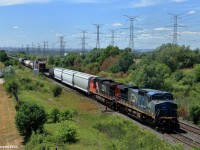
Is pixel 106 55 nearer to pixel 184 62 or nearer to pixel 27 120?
pixel 184 62

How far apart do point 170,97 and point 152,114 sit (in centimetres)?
232

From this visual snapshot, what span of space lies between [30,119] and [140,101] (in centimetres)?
1047

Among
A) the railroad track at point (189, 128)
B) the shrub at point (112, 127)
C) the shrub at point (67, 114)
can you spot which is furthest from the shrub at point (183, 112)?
the shrub at point (67, 114)

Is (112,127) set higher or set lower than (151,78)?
lower

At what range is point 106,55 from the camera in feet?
371

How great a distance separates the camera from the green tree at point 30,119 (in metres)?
31.1

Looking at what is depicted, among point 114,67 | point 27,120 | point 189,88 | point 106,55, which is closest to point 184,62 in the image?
point 114,67

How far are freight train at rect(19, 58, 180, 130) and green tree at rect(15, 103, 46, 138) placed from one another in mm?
9318

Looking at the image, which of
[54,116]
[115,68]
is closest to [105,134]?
[54,116]

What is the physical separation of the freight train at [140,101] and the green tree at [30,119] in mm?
9318

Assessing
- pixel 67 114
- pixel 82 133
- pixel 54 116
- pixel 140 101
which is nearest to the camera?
pixel 82 133

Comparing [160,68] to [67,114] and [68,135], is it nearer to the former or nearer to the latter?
[67,114]

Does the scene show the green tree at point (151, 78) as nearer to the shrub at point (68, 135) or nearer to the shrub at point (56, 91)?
the shrub at point (56, 91)

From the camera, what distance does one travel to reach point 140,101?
113 ft
